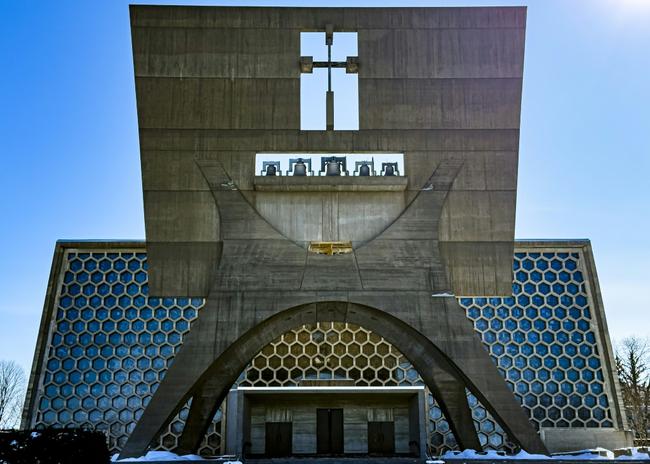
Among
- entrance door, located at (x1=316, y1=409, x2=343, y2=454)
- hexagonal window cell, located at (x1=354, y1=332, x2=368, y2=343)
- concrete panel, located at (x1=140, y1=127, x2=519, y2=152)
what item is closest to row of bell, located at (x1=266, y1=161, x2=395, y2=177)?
concrete panel, located at (x1=140, y1=127, x2=519, y2=152)

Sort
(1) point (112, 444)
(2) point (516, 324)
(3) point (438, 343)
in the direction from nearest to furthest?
(3) point (438, 343), (1) point (112, 444), (2) point (516, 324)

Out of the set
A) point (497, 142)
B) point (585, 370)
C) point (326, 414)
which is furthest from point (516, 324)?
point (497, 142)

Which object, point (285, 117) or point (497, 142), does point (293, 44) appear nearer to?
point (285, 117)

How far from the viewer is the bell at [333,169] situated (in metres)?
15.2

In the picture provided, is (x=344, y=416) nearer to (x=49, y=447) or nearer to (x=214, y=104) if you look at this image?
(x=214, y=104)

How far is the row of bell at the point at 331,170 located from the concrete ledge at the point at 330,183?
0.20 m

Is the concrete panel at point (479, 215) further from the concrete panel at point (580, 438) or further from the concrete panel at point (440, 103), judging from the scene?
the concrete panel at point (580, 438)

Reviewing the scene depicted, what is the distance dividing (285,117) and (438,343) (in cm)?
577

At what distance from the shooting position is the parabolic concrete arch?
13633mm

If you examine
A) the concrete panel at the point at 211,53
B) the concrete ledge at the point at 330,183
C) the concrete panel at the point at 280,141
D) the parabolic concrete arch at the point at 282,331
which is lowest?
the parabolic concrete arch at the point at 282,331

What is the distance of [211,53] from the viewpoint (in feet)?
50.0

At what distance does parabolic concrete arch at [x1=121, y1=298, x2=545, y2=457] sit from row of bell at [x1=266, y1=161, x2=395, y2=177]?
2.85 meters

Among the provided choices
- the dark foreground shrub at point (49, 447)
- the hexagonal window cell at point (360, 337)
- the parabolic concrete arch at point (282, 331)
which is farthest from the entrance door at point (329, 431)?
the dark foreground shrub at point (49, 447)

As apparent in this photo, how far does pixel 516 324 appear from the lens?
23344 mm
